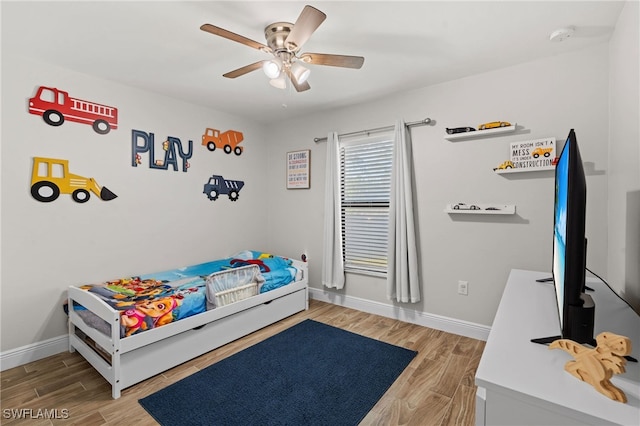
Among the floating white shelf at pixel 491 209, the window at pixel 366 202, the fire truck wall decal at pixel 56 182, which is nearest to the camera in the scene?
the fire truck wall decal at pixel 56 182

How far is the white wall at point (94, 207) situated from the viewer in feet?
7.45

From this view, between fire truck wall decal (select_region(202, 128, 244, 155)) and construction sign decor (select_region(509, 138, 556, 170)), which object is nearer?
construction sign decor (select_region(509, 138, 556, 170))

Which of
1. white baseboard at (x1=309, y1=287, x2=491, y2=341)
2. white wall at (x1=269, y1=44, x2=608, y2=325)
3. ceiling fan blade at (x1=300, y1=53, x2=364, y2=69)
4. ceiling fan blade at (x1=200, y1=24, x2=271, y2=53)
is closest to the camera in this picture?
ceiling fan blade at (x1=200, y1=24, x2=271, y2=53)

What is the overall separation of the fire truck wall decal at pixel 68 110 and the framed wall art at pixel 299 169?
1.92 meters

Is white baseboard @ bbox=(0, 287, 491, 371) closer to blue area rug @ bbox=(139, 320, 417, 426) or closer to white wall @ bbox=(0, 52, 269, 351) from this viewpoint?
white wall @ bbox=(0, 52, 269, 351)

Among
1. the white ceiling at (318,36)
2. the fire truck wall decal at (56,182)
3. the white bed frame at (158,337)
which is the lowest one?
the white bed frame at (158,337)

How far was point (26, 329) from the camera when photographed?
233 centimetres

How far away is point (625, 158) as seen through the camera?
168 cm

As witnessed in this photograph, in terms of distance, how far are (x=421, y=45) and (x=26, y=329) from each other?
369cm

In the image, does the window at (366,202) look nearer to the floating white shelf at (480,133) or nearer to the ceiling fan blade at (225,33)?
the floating white shelf at (480,133)

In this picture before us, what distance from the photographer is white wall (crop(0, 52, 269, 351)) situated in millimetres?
2271

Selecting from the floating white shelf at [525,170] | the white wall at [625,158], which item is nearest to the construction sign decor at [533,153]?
the floating white shelf at [525,170]

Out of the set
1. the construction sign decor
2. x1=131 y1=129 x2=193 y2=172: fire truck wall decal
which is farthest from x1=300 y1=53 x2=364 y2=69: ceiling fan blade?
x1=131 y1=129 x2=193 y2=172: fire truck wall decal

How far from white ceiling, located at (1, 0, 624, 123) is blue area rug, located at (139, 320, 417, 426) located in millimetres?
2352
